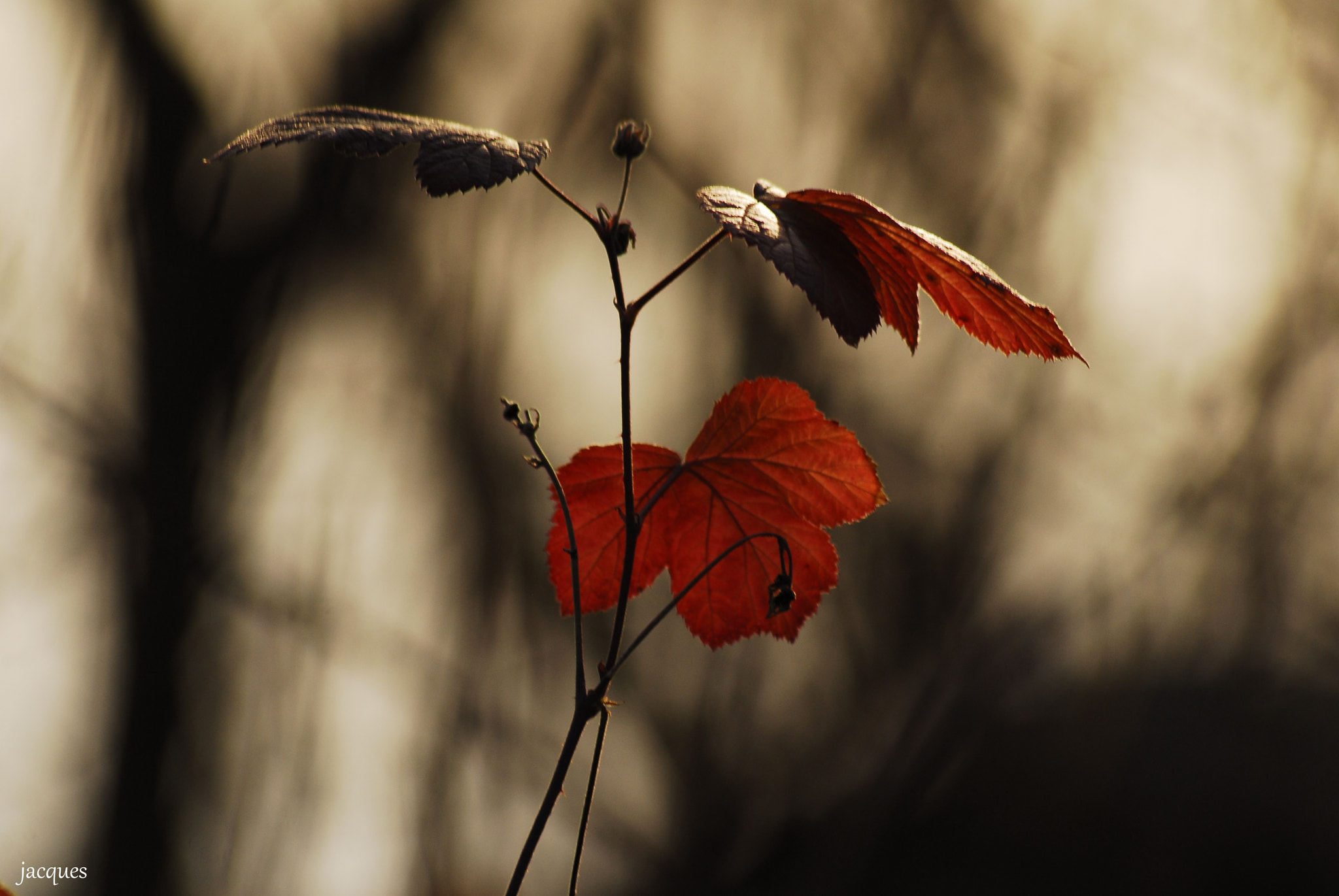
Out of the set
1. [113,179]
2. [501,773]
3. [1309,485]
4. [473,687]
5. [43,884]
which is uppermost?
[1309,485]

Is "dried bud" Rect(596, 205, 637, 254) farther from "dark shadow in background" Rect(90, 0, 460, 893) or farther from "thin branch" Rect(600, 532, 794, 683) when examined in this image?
"dark shadow in background" Rect(90, 0, 460, 893)

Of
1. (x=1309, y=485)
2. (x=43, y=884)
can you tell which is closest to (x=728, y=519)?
(x=43, y=884)

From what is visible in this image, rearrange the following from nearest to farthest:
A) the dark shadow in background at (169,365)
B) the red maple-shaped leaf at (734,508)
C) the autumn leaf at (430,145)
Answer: the autumn leaf at (430,145) → the red maple-shaped leaf at (734,508) → the dark shadow in background at (169,365)

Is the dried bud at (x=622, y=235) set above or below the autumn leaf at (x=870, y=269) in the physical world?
below

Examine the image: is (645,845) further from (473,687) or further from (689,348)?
(689,348)

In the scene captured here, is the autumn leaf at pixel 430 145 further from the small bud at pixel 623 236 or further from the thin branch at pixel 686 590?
the thin branch at pixel 686 590

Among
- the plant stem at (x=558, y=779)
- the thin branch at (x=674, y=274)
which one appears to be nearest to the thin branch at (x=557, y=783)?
the plant stem at (x=558, y=779)

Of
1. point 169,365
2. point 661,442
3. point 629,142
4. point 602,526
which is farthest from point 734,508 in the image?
point 169,365
